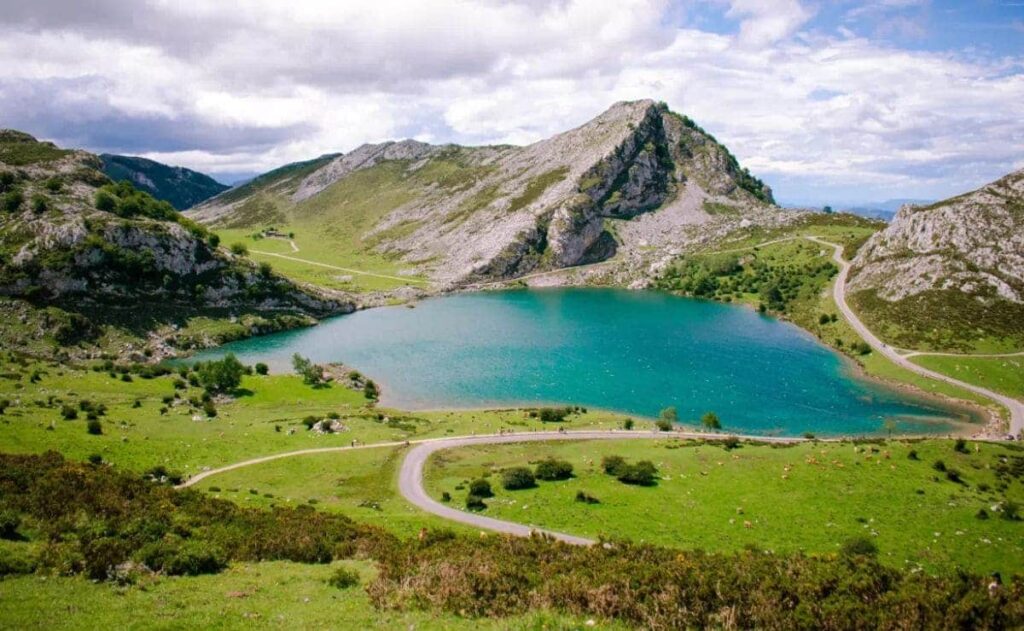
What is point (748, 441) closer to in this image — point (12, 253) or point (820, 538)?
point (820, 538)

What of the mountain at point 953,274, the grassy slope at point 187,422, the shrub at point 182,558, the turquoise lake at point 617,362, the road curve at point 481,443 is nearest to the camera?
the shrub at point 182,558

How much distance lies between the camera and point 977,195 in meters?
141

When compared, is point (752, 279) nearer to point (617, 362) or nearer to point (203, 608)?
point (617, 362)

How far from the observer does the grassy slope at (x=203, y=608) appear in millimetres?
19281

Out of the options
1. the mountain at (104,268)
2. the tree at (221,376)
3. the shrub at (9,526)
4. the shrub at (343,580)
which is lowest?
the tree at (221,376)

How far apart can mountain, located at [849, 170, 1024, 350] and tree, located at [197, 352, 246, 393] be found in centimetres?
12635

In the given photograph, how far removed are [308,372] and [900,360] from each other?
111 metres

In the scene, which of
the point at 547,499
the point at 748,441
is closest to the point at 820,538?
the point at 547,499

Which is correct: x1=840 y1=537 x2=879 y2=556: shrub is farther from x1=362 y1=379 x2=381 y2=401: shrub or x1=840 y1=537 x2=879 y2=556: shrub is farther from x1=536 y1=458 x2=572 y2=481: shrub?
x1=362 y1=379 x2=381 y2=401: shrub

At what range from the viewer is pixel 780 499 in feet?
158

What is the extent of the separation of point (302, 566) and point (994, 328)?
134650mm

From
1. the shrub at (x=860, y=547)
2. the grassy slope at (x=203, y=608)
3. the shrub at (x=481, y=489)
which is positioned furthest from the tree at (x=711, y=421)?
the grassy slope at (x=203, y=608)

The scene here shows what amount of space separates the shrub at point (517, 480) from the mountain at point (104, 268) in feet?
330

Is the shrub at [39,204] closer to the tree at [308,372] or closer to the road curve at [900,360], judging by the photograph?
the tree at [308,372]
